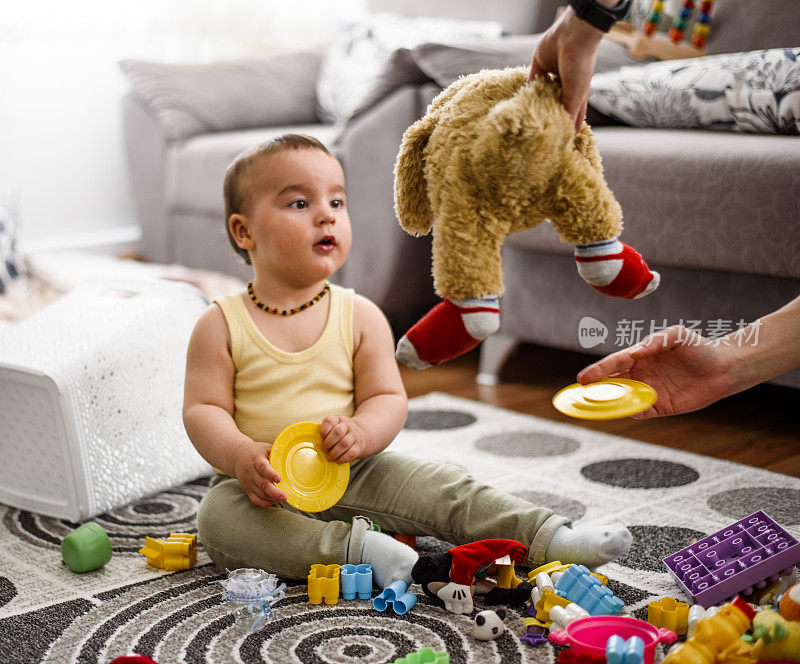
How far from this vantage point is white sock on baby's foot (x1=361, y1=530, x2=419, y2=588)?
0.91 m

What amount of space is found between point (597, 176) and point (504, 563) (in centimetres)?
40

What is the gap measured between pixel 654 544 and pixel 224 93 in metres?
1.81

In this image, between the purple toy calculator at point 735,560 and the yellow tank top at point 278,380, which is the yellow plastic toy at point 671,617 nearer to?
the purple toy calculator at point 735,560

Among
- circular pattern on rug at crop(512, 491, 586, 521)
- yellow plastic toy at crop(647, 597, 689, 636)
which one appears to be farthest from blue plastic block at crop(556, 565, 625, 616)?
A: circular pattern on rug at crop(512, 491, 586, 521)

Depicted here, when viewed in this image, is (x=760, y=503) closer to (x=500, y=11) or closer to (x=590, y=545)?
(x=590, y=545)

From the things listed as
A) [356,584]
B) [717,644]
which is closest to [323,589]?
[356,584]

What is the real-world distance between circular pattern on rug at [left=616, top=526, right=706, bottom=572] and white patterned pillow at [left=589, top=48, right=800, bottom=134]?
70cm

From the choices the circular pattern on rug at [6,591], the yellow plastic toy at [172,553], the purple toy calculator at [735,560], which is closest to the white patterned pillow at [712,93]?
the purple toy calculator at [735,560]

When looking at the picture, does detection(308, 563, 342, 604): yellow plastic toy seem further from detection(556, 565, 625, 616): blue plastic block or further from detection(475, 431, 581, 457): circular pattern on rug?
detection(475, 431, 581, 457): circular pattern on rug

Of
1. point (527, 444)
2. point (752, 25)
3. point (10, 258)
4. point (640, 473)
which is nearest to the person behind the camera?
point (640, 473)

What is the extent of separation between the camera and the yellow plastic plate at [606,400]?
79 cm

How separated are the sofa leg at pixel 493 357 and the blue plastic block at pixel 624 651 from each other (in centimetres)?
112

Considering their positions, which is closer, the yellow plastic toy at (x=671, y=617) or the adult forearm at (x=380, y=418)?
the yellow plastic toy at (x=671, y=617)

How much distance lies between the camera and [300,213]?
0.98 metres
